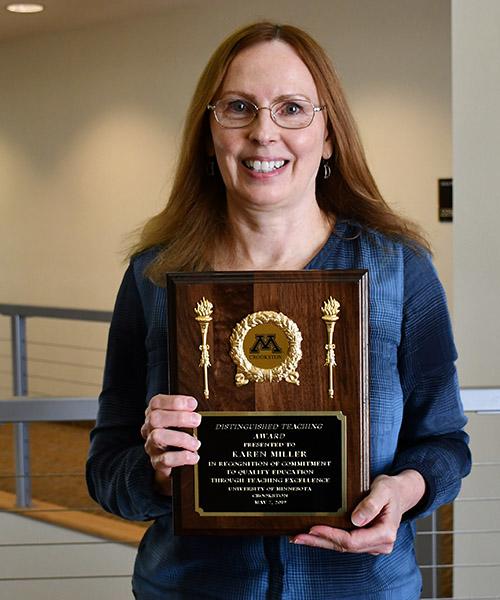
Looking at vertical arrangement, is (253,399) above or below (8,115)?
below

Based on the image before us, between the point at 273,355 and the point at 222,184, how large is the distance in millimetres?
297

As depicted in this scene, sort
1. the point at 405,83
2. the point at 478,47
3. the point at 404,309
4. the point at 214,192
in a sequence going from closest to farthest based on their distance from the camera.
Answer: the point at 404,309 < the point at 214,192 < the point at 478,47 < the point at 405,83

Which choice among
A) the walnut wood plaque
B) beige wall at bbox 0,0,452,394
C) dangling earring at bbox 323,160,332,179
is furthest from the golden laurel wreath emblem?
beige wall at bbox 0,0,452,394

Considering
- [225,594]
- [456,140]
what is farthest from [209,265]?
[456,140]

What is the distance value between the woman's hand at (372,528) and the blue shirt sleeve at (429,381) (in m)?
0.08

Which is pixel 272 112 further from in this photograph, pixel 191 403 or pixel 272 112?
pixel 191 403

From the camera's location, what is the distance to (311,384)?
0.99 meters

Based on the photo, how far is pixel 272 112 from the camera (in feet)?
3.43

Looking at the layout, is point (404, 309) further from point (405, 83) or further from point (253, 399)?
point (405, 83)

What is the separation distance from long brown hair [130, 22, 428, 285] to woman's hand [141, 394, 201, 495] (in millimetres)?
194

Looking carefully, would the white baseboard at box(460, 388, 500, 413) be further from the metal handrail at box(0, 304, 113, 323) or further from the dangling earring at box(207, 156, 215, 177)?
the metal handrail at box(0, 304, 113, 323)

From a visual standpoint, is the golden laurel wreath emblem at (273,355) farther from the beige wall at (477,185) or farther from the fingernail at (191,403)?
the beige wall at (477,185)

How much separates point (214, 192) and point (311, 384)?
313 millimetres

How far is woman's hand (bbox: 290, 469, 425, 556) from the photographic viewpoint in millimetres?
974
